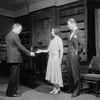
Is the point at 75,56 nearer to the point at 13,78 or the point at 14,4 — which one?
the point at 13,78

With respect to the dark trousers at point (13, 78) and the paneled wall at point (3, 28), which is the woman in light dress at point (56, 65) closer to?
the dark trousers at point (13, 78)

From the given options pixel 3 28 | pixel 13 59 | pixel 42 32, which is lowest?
pixel 13 59

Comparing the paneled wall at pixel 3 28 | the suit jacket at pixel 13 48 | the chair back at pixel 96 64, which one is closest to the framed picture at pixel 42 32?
the paneled wall at pixel 3 28

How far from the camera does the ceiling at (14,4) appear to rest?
6.63 metres

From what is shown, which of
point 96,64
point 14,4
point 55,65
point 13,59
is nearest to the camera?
point 13,59

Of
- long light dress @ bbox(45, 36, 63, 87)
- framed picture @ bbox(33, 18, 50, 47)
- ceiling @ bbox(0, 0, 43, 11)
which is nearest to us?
long light dress @ bbox(45, 36, 63, 87)

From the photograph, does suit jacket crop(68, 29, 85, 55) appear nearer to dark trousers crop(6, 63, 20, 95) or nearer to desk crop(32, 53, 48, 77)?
dark trousers crop(6, 63, 20, 95)

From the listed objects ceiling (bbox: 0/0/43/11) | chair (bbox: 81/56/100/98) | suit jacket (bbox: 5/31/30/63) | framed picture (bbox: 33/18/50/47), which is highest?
ceiling (bbox: 0/0/43/11)

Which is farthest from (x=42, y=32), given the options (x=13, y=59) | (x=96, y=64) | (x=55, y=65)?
(x=13, y=59)

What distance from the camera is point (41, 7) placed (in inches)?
243

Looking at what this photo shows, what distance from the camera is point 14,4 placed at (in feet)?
23.7

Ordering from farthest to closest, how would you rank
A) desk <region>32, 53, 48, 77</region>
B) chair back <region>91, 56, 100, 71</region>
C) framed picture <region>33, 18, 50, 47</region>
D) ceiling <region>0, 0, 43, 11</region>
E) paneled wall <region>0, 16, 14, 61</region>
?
paneled wall <region>0, 16, 14, 61</region>, ceiling <region>0, 0, 43, 11</region>, framed picture <region>33, 18, 50, 47</region>, desk <region>32, 53, 48, 77</region>, chair back <region>91, 56, 100, 71</region>

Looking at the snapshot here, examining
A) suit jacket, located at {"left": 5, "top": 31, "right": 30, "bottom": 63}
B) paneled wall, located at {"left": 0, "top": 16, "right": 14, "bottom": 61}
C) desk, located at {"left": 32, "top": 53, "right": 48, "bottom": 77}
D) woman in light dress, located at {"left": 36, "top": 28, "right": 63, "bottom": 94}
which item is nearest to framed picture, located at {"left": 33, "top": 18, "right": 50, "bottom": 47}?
desk, located at {"left": 32, "top": 53, "right": 48, "bottom": 77}

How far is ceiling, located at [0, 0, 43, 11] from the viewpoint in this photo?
6.63 metres
